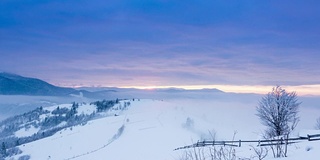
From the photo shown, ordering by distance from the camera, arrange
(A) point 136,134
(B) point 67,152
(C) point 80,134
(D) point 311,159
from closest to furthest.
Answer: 1. (D) point 311,159
2. (A) point 136,134
3. (B) point 67,152
4. (C) point 80,134

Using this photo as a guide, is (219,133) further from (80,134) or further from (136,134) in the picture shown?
(80,134)

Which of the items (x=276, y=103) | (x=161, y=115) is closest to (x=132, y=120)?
(x=161, y=115)

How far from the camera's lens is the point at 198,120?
149 meters

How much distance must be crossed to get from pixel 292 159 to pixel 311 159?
2.31ft

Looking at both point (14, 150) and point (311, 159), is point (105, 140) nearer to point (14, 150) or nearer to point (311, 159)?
point (14, 150)

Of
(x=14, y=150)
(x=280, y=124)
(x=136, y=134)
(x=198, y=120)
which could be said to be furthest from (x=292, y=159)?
(x=14, y=150)

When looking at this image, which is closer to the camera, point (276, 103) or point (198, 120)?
point (276, 103)

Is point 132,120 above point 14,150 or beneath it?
above

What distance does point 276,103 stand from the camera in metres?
55.1

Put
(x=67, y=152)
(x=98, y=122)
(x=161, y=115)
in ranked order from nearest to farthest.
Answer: (x=67, y=152) < (x=161, y=115) < (x=98, y=122)

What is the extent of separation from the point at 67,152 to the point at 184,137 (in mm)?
57959

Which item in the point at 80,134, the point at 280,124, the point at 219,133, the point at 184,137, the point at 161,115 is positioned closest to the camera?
the point at 280,124

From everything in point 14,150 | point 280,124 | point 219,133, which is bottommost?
point 14,150

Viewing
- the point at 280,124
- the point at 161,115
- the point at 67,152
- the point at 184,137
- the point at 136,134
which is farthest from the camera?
the point at 161,115
